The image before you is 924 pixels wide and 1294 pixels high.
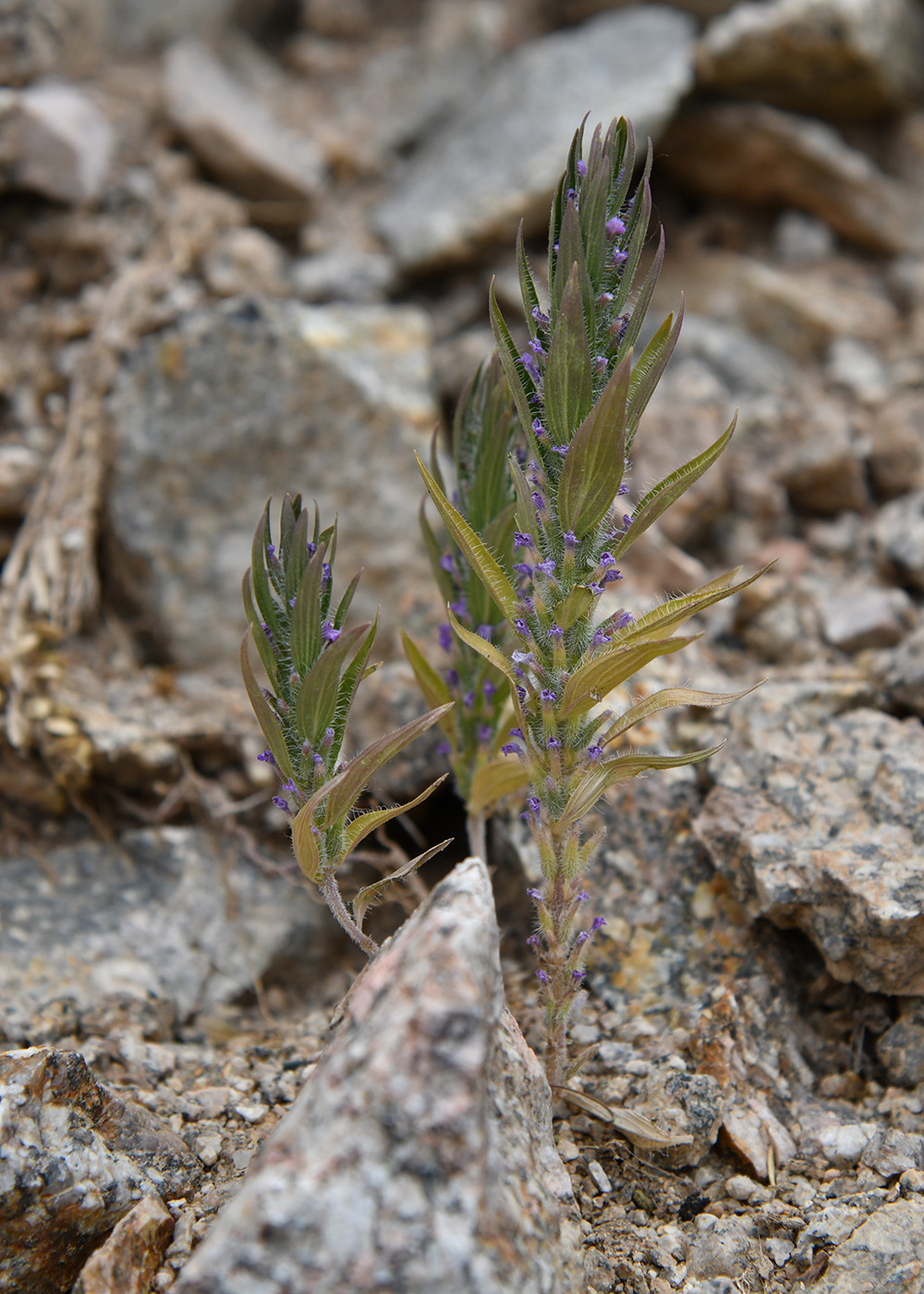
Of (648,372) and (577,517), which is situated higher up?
(648,372)

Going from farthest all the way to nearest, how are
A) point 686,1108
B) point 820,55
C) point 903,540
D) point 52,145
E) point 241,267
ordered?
point 820,55 → point 241,267 → point 52,145 → point 903,540 → point 686,1108

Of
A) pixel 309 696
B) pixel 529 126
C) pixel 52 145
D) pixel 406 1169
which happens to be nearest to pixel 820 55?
pixel 529 126

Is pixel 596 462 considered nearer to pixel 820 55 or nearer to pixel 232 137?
pixel 232 137

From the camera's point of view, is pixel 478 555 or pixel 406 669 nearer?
pixel 478 555

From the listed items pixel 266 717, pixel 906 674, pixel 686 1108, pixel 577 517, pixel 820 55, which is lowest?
pixel 686 1108

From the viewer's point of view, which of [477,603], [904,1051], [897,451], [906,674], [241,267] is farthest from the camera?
[241,267]

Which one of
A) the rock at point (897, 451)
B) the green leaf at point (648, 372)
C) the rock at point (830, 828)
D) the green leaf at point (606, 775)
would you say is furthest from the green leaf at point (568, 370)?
the rock at point (897, 451)

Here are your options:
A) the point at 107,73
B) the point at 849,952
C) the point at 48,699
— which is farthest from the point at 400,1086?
the point at 107,73
